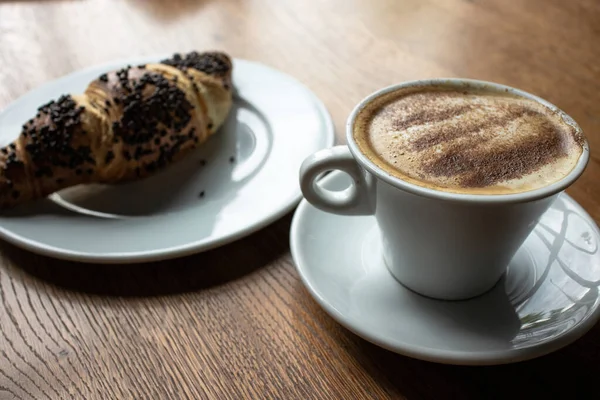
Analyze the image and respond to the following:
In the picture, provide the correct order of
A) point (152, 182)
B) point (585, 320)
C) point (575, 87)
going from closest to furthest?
point (585, 320)
point (152, 182)
point (575, 87)

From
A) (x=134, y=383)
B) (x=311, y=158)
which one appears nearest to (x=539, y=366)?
(x=311, y=158)

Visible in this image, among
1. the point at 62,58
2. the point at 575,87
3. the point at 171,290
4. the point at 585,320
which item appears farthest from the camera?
the point at 62,58

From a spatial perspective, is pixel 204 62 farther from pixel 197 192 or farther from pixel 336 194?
pixel 336 194

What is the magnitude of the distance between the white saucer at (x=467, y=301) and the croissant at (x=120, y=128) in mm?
351

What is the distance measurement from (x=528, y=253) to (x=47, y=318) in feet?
2.08

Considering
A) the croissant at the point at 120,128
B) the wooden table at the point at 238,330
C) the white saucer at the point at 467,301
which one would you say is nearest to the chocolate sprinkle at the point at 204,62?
the croissant at the point at 120,128

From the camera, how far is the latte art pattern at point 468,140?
58 centimetres

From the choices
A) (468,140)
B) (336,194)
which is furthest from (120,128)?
(468,140)

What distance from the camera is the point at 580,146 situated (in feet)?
2.02

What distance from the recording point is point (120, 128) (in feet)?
3.14

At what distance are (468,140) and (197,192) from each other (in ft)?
1.61

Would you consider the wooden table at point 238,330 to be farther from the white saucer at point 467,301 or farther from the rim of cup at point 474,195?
the rim of cup at point 474,195

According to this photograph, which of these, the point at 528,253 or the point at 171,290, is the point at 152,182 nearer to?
the point at 171,290

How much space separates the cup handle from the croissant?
1.36 feet
